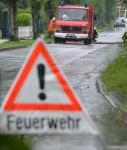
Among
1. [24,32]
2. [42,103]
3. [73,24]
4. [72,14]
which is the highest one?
[42,103]

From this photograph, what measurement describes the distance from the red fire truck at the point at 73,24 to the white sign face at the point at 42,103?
37.7 metres

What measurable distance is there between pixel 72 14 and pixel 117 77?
27.8 meters

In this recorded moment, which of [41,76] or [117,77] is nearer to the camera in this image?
[41,76]

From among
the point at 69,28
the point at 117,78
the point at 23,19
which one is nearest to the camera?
the point at 117,78

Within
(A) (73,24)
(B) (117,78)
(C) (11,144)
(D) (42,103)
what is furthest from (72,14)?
(C) (11,144)

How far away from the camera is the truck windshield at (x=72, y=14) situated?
145 feet

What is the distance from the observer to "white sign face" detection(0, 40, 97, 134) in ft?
20.1

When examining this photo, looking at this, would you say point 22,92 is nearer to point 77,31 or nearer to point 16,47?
point 16,47

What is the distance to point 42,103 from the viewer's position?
246 inches

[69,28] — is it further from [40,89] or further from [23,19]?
[40,89]

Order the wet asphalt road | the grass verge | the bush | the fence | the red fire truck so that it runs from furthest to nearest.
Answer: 1. the bush
2. the fence
3. the red fire truck
4. the grass verge
5. the wet asphalt road

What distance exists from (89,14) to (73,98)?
128 ft

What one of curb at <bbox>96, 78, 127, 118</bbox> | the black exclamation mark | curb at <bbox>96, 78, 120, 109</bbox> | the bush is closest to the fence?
the bush

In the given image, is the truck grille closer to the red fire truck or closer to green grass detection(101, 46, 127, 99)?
the red fire truck
